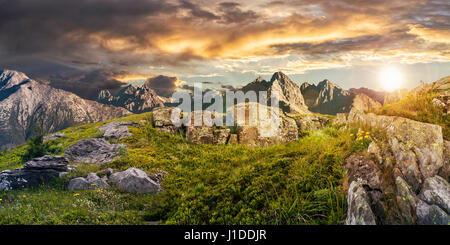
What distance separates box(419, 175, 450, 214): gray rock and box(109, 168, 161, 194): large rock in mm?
8719

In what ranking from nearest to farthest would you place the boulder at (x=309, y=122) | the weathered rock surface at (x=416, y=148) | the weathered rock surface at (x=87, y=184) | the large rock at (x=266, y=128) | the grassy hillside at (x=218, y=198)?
the weathered rock surface at (x=416, y=148) < the grassy hillside at (x=218, y=198) < the weathered rock surface at (x=87, y=184) < the large rock at (x=266, y=128) < the boulder at (x=309, y=122)

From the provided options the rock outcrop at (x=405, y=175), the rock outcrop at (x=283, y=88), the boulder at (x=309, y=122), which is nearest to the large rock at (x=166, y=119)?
the rock outcrop at (x=283, y=88)

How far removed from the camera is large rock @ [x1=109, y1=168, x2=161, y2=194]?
8.94 meters

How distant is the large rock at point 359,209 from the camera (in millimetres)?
4473

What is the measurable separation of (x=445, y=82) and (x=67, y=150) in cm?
1800

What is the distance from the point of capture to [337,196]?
5543 mm

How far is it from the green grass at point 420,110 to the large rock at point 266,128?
25.6ft

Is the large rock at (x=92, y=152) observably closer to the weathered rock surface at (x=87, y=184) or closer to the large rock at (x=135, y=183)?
the weathered rock surface at (x=87, y=184)

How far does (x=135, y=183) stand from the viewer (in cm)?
905

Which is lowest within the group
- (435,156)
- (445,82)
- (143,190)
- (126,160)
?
(143,190)

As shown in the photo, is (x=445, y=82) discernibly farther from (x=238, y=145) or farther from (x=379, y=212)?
(x=238, y=145)

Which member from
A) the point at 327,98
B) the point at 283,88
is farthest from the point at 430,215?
the point at 327,98

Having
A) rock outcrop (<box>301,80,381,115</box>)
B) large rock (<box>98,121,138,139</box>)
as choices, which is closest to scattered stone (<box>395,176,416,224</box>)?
rock outcrop (<box>301,80,381,115</box>)
